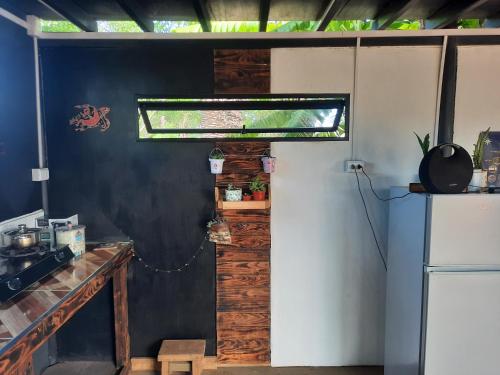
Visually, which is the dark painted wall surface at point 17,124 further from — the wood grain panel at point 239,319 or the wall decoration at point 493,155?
the wall decoration at point 493,155

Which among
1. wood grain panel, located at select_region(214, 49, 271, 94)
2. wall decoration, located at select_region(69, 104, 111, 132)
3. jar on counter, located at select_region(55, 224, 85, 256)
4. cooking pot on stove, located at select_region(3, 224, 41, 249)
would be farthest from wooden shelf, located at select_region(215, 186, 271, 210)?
cooking pot on stove, located at select_region(3, 224, 41, 249)

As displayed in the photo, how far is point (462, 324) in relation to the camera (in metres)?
1.76

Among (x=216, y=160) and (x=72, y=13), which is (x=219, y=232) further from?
(x=72, y=13)

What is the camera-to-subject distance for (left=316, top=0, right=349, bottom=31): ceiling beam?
1.95m

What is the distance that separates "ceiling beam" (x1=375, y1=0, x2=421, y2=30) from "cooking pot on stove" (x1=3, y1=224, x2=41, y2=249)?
2.46m

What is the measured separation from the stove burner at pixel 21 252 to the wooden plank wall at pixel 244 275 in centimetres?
108

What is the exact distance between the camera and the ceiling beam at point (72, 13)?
78.8 inches

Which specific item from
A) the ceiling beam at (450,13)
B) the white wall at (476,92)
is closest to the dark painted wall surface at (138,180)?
the ceiling beam at (450,13)

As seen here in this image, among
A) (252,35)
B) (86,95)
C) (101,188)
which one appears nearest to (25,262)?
(101,188)

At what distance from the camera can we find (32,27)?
218 centimetres

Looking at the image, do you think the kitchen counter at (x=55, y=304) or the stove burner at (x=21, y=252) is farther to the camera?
the stove burner at (x=21, y=252)

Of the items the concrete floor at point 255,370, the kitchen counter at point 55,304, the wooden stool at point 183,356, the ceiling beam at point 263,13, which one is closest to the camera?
the kitchen counter at point 55,304

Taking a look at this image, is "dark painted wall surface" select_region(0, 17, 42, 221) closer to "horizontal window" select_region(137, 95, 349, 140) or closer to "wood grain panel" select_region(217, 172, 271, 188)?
"horizontal window" select_region(137, 95, 349, 140)

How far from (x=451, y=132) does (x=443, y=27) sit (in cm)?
72
